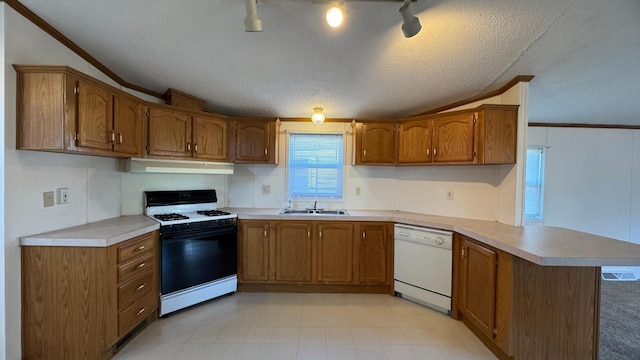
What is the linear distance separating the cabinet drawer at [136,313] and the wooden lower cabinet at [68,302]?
0.08 m

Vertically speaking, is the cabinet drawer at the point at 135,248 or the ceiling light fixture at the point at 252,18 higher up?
the ceiling light fixture at the point at 252,18

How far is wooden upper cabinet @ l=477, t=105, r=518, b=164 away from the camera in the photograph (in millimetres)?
2465

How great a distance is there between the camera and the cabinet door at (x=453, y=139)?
103 inches

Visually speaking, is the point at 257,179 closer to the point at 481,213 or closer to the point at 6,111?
the point at 6,111

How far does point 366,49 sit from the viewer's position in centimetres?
208

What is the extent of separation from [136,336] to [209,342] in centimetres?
63

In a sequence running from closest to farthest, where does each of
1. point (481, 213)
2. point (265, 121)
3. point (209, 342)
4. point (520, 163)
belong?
point (209, 342) < point (520, 163) < point (481, 213) < point (265, 121)

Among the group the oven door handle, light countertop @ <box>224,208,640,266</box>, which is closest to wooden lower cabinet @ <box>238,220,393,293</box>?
the oven door handle

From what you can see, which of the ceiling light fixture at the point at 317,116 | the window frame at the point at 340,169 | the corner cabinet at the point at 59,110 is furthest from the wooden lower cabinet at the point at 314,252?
the corner cabinet at the point at 59,110

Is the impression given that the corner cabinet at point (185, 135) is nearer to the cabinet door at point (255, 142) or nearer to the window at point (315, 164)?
the cabinet door at point (255, 142)

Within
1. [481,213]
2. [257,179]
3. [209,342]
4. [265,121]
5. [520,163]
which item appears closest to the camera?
[209,342]

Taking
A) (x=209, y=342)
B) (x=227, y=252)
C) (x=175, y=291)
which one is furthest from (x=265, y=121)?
(x=209, y=342)

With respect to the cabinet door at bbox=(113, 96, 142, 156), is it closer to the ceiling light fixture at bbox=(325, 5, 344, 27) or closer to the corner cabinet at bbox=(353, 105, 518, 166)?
the ceiling light fixture at bbox=(325, 5, 344, 27)

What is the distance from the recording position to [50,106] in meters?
1.69
